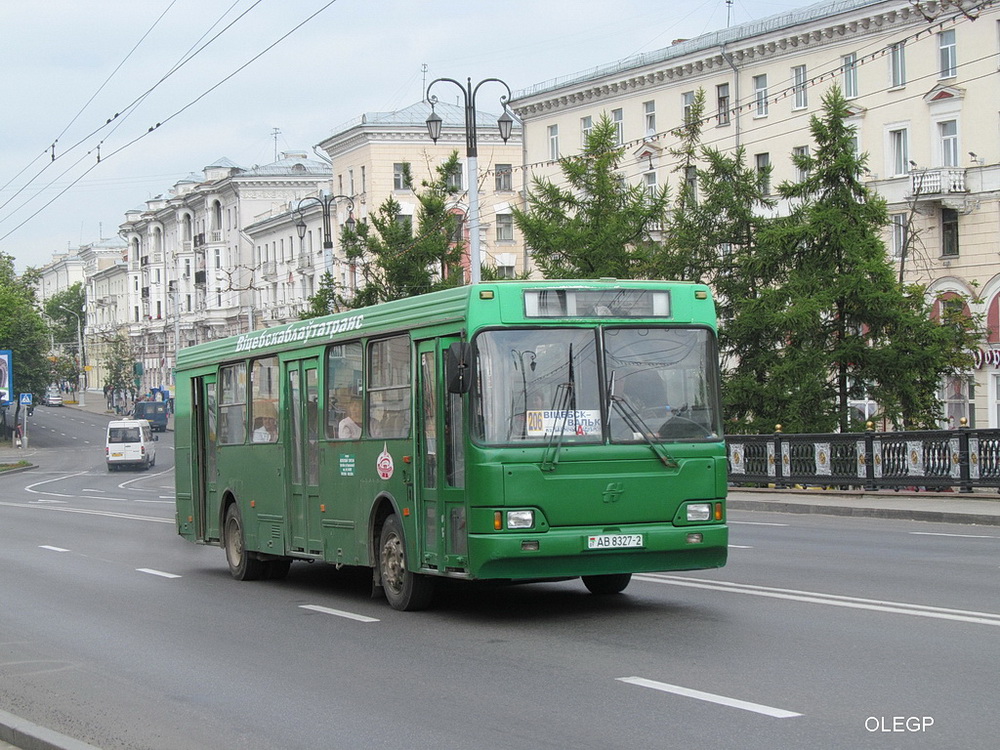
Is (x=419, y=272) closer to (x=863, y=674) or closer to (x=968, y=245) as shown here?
(x=968, y=245)

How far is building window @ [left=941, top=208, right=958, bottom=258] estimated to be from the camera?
178 ft

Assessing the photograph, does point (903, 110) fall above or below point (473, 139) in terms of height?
above

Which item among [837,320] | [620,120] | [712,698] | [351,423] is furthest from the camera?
[620,120]

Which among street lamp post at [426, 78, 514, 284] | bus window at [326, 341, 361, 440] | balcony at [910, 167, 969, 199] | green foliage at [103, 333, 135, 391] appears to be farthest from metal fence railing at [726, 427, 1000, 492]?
green foliage at [103, 333, 135, 391]

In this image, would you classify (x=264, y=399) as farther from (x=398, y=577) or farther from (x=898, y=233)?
(x=898, y=233)

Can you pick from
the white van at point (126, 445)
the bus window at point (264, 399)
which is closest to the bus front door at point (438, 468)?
the bus window at point (264, 399)

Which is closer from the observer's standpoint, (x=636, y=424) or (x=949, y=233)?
(x=636, y=424)

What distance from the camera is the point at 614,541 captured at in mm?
11727

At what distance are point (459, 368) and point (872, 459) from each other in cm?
1914

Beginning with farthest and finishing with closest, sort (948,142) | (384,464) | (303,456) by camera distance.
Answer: (948,142) < (303,456) < (384,464)

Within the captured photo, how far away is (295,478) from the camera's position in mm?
15359

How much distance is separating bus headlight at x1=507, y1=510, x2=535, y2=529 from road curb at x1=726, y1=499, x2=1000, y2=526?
13.3m

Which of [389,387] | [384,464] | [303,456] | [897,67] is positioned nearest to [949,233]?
[897,67]

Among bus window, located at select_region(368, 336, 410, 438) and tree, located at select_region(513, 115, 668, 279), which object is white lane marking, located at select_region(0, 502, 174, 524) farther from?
bus window, located at select_region(368, 336, 410, 438)
